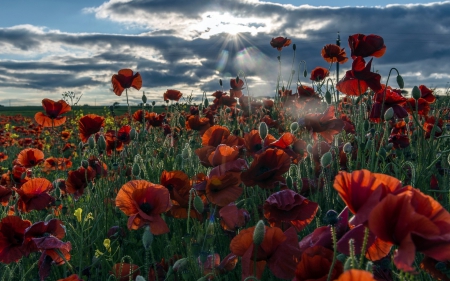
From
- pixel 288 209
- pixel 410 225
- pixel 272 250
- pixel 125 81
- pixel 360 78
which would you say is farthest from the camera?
pixel 125 81

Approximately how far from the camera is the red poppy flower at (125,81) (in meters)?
3.83

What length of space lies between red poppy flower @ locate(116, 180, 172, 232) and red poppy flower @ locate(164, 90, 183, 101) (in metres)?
3.76

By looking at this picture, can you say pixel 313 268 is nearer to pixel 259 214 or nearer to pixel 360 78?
pixel 259 214

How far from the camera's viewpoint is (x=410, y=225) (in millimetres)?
844

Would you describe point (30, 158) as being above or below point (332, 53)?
below

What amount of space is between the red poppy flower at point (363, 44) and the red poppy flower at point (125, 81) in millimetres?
Result: 1890

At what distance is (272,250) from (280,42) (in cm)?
453

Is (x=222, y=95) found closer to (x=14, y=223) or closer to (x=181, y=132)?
(x=181, y=132)

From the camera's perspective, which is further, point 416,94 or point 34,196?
point 34,196

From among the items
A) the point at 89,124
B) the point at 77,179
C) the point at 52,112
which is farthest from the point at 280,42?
the point at 77,179

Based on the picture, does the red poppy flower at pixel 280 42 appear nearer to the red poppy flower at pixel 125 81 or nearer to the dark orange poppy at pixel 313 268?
the red poppy flower at pixel 125 81

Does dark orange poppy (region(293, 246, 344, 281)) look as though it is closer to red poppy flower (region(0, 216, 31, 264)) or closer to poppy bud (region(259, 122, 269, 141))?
poppy bud (region(259, 122, 269, 141))

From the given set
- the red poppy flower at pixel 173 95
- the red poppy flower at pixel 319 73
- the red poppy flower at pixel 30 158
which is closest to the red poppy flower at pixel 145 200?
the red poppy flower at pixel 30 158

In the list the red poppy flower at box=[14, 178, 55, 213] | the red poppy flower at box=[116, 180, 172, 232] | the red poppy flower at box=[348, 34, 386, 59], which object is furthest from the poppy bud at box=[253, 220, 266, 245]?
the red poppy flower at box=[14, 178, 55, 213]
